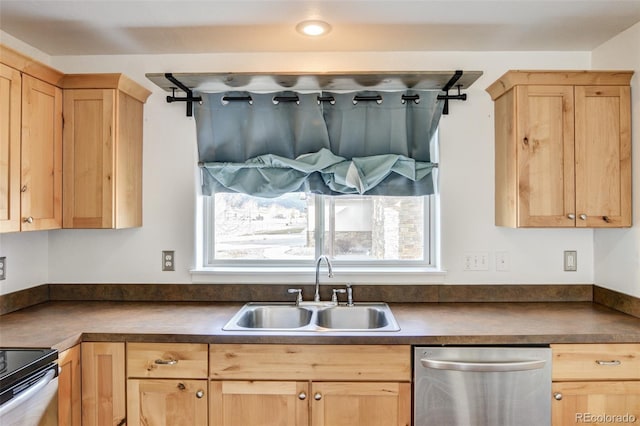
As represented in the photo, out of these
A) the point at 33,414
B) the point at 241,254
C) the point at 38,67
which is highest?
the point at 38,67

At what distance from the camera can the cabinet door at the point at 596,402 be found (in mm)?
1743

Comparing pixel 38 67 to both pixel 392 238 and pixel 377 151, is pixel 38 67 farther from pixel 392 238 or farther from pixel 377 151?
pixel 392 238

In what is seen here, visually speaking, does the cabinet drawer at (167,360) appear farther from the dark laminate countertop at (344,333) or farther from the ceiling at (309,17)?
the ceiling at (309,17)

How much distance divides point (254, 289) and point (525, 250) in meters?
1.59

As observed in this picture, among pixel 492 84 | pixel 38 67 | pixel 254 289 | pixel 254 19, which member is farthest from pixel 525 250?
pixel 38 67

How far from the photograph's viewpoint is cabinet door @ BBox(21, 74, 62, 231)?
1.90 metres

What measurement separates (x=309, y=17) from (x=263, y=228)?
1.22m

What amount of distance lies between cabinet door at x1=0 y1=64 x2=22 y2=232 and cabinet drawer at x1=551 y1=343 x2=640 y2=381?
2.44m

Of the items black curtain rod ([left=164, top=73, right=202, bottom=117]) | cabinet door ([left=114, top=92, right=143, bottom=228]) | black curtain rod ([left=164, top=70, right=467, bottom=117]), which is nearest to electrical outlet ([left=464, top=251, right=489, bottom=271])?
black curtain rod ([left=164, top=70, right=467, bottom=117])

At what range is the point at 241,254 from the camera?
2525 millimetres

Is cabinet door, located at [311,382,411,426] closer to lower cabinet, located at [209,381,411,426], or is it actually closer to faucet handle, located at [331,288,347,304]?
lower cabinet, located at [209,381,411,426]

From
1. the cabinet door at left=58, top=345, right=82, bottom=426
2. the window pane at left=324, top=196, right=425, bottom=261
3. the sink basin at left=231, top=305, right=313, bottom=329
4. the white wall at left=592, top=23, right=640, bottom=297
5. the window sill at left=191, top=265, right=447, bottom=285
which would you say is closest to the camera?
the cabinet door at left=58, top=345, right=82, bottom=426

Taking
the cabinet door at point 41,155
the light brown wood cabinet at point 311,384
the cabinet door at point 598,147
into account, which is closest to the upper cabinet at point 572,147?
the cabinet door at point 598,147

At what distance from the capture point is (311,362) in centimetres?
175
